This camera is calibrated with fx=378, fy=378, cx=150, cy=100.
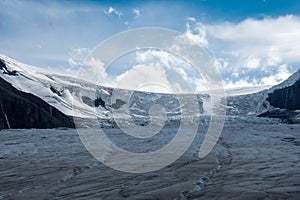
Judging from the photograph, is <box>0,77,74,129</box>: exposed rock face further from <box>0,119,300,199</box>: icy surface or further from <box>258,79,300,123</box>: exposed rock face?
<box>258,79,300,123</box>: exposed rock face

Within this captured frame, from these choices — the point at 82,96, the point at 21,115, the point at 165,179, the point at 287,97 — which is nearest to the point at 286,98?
the point at 287,97

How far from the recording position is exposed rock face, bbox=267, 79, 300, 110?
88125 mm

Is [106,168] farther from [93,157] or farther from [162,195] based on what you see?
[162,195]

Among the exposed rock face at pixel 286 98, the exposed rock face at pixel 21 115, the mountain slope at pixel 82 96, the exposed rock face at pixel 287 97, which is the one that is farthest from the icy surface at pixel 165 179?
the exposed rock face at pixel 287 97

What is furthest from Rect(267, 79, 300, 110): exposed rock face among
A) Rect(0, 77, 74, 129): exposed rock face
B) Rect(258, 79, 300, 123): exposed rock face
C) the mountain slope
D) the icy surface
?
the icy surface

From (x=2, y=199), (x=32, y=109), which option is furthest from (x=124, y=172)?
(x=32, y=109)

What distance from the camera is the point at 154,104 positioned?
10219 centimetres

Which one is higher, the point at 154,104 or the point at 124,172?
the point at 154,104

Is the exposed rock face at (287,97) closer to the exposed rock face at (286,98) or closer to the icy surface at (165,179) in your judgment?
the exposed rock face at (286,98)

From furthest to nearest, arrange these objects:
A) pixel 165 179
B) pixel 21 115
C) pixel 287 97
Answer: pixel 287 97, pixel 21 115, pixel 165 179

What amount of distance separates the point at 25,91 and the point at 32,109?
12905 millimetres

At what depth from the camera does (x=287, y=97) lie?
90.6 m

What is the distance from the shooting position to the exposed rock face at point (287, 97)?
88.1m

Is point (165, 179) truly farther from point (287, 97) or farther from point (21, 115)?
point (287, 97)
